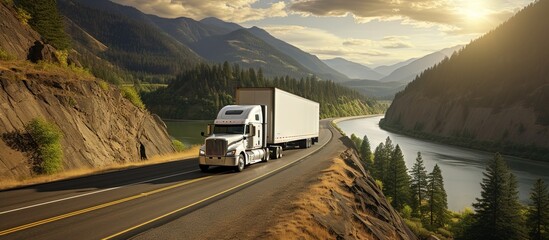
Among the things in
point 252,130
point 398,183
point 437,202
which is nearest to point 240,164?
point 252,130

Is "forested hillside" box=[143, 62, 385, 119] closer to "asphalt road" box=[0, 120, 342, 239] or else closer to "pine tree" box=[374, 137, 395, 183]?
"pine tree" box=[374, 137, 395, 183]

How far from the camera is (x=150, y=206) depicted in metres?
14.5

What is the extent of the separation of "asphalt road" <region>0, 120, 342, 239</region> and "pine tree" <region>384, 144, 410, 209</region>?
33969 millimetres

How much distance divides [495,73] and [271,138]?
106472 mm

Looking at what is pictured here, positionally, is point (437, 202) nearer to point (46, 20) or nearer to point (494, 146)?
point (494, 146)

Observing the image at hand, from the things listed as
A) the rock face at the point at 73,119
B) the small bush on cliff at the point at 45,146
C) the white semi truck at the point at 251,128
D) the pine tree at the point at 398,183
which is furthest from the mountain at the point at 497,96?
the small bush on cliff at the point at 45,146

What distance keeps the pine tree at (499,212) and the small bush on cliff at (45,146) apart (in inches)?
1482

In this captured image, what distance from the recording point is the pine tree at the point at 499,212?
37.8 meters

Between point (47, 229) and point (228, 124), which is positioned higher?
point (228, 124)

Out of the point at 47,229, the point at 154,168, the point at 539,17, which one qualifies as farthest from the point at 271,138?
the point at 539,17

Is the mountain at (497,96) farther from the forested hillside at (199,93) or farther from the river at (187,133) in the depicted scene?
the forested hillside at (199,93)

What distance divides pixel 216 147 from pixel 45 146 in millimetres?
10200

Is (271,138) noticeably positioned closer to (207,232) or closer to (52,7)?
(207,232)

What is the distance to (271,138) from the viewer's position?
2912cm
